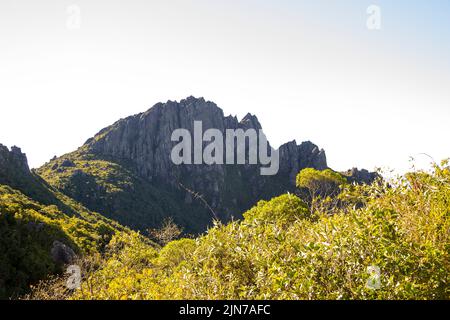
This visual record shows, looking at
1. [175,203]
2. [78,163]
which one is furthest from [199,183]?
[78,163]

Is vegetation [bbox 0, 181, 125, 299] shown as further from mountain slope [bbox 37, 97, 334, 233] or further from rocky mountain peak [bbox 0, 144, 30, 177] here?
mountain slope [bbox 37, 97, 334, 233]

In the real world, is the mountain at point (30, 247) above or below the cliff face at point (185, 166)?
below

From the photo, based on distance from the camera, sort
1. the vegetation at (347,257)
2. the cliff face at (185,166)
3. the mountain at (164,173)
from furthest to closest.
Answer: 1. the cliff face at (185,166)
2. the mountain at (164,173)
3. the vegetation at (347,257)

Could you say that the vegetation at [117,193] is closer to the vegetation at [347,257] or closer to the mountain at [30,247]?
the mountain at [30,247]

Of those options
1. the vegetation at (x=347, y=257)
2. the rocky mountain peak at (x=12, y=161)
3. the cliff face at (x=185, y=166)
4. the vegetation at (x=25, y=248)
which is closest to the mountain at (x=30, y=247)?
the vegetation at (x=25, y=248)

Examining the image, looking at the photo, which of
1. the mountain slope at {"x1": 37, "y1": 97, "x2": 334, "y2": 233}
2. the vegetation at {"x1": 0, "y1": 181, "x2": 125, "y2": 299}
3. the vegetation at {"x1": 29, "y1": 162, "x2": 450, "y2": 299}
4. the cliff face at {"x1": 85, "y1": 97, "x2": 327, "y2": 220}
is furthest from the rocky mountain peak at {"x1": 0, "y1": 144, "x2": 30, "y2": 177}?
the vegetation at {"x1": 29, "y1": 162, "x2": 450, "y2": 299}

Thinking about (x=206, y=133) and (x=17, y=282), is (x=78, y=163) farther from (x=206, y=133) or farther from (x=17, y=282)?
(x=17, y=282)

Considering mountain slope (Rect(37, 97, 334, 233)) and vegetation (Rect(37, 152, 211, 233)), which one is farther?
mountain slope (Rect(37, 97, 334, 233))

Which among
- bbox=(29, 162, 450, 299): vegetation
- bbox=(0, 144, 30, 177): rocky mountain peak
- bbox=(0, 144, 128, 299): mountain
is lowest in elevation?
bbox=(0, 144, 128, 299): mountain

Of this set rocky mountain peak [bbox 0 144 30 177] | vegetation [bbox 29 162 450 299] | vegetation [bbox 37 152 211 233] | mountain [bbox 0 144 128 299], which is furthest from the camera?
vegetation [bbox 37 152 211 233]

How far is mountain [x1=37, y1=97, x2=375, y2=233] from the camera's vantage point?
123625 mm

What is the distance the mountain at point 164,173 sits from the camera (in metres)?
124

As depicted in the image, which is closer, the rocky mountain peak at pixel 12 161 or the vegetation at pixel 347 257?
the vegetation at pixel 347 257

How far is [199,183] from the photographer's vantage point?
6501 inches
